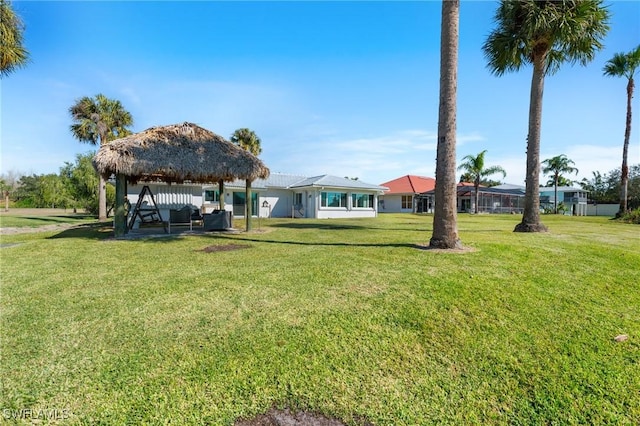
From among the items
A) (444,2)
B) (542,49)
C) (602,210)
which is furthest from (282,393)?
(602,210)

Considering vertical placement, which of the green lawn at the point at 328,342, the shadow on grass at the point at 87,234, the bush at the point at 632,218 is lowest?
the green lawn at the point at 328,342

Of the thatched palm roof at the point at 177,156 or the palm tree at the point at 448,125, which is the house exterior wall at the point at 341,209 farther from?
the palm tree at the point at 448,125

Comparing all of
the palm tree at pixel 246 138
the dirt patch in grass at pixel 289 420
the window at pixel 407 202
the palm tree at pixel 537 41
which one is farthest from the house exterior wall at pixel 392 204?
the dirt patch in grass at pixel 289 420

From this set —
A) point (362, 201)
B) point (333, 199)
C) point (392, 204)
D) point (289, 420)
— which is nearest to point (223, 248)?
point (289, 420)

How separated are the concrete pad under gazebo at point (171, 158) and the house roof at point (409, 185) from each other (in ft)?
92.6

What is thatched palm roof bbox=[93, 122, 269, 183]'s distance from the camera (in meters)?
10.6

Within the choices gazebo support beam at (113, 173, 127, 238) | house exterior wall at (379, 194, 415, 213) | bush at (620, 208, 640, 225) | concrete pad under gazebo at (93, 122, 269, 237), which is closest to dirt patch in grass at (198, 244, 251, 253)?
concrete pad under gazebo at (93, 122, 269, 237)

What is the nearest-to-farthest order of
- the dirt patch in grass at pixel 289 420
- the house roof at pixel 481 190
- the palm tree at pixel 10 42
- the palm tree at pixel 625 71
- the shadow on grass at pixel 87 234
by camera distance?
1. the dirt patch in grass at pixel 289 420
2. the shadow on grass at pixel 87 234
3. the palm tree at pixel 10 42
4. the palm tree at pixel 625 71
5. the house roof at pixel 481 190

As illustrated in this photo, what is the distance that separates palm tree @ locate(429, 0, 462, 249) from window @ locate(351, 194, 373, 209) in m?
18.0

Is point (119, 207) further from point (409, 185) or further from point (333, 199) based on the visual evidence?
point (409, 185)

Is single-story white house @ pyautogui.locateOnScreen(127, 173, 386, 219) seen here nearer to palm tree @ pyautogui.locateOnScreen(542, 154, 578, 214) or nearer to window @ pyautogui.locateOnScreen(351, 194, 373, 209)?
window @ pyautogui.locateOnScreen(351, 194, 373, 209)

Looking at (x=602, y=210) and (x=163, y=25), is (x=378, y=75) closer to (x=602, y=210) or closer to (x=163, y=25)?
(x=163, y=25)

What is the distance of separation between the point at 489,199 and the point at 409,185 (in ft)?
48.7

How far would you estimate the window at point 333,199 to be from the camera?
24.2 metres
